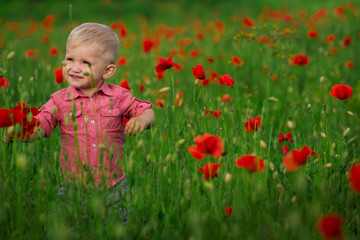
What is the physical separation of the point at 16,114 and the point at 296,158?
1.07 meters

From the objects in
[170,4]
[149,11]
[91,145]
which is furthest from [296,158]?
[170,4]

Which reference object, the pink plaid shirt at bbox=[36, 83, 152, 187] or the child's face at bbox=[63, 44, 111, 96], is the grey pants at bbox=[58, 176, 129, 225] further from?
the child's face at bbox=[63, 44, 111, 96]

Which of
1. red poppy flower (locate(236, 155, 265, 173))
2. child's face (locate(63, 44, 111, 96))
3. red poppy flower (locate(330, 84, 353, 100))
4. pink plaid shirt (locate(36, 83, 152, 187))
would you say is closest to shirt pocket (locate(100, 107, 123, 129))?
pink plaid shirt (locate(36, 83, 152, 187))

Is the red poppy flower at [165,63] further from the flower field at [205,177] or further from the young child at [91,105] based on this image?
the young child at [91,105]

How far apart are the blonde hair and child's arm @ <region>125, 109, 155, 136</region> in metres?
0.34

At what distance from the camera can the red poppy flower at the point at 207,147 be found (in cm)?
137

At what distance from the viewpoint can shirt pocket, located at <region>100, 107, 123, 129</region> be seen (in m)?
1.90

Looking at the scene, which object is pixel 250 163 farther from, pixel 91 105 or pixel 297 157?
pixel 91 105

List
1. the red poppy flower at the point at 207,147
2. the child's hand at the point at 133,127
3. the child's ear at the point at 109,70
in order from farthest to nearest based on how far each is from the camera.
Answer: the child's ear at the point at 109,70 < the child's hand at the point at 133,127 < the red poppy flower at the point at 207,147

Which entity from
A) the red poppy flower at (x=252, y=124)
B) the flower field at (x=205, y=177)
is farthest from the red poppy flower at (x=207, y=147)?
the red poppy flower at (x=252, y=124)

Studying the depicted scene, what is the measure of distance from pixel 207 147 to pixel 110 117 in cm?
67

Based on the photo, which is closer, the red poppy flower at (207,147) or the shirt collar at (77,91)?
the red poppy flower at (207,147)

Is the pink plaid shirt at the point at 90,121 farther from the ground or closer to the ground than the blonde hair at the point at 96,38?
closer to the ground

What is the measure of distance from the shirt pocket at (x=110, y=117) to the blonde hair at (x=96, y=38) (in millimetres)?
257
